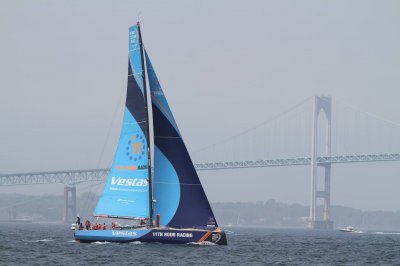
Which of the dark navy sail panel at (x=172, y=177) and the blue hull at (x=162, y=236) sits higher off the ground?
the dark navy sail panel at (x=172, y=177)

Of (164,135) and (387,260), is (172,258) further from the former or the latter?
(387,260)

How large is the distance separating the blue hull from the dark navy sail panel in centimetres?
47

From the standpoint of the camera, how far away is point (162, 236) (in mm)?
31609

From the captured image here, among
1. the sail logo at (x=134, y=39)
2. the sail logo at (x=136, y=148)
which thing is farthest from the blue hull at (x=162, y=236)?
the sail logo at (x=134, y=39)

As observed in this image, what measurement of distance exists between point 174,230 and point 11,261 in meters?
6.35

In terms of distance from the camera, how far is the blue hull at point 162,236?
31594mm

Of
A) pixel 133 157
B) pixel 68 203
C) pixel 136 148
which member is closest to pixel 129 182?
pixel 133 157

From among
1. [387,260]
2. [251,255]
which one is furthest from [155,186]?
[387,260]

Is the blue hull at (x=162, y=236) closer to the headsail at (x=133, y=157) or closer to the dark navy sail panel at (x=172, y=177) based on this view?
the dark navy sail panel at (x=172, y=177)

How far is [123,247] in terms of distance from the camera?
32.2 metres

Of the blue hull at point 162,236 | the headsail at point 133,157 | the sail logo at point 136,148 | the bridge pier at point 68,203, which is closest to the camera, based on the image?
the blue hull at point 162,236

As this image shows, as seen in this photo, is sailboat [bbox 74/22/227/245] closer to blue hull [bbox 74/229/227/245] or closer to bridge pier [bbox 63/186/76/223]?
blue hull [bbox 74/229/227/245]

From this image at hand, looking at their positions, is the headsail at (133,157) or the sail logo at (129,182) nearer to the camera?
the headsail at (133,157)

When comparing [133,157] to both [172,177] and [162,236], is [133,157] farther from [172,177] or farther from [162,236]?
[162,236]
